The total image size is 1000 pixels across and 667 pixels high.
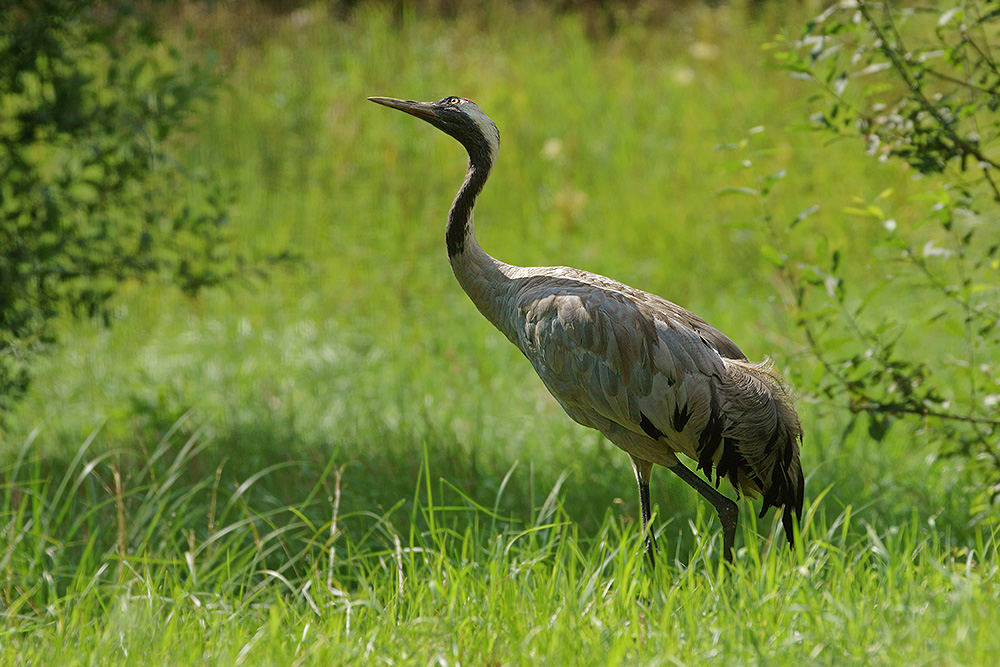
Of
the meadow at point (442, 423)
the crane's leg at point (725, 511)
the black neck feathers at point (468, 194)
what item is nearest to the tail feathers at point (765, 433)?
the crane's leg at point (725, 511)

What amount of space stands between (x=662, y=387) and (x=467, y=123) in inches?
53.7

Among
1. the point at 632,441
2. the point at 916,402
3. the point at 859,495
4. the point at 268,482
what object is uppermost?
the point at 916,402

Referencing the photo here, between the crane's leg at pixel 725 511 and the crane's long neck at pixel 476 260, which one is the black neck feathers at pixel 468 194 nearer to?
the crane's long neck at pixel 476 260

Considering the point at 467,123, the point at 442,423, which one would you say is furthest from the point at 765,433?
the point at 442,423

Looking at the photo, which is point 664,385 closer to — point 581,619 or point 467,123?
point 581,619

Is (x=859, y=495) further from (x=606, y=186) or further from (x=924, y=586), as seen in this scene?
(x=606, y=186)

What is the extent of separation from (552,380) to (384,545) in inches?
47.3

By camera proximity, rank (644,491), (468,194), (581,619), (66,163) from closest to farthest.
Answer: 1. (581,619)
2. (644,491)
3. (468,194)
4. (66,163)

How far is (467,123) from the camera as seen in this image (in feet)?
13.3

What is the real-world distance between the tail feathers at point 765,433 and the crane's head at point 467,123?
1.33 m

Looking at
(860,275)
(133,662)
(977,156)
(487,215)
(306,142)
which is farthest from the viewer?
(306,142)

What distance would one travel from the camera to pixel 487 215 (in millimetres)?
10039

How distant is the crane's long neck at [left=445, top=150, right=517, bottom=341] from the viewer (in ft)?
13.3

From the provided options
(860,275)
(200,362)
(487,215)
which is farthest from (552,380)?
(487,215)
